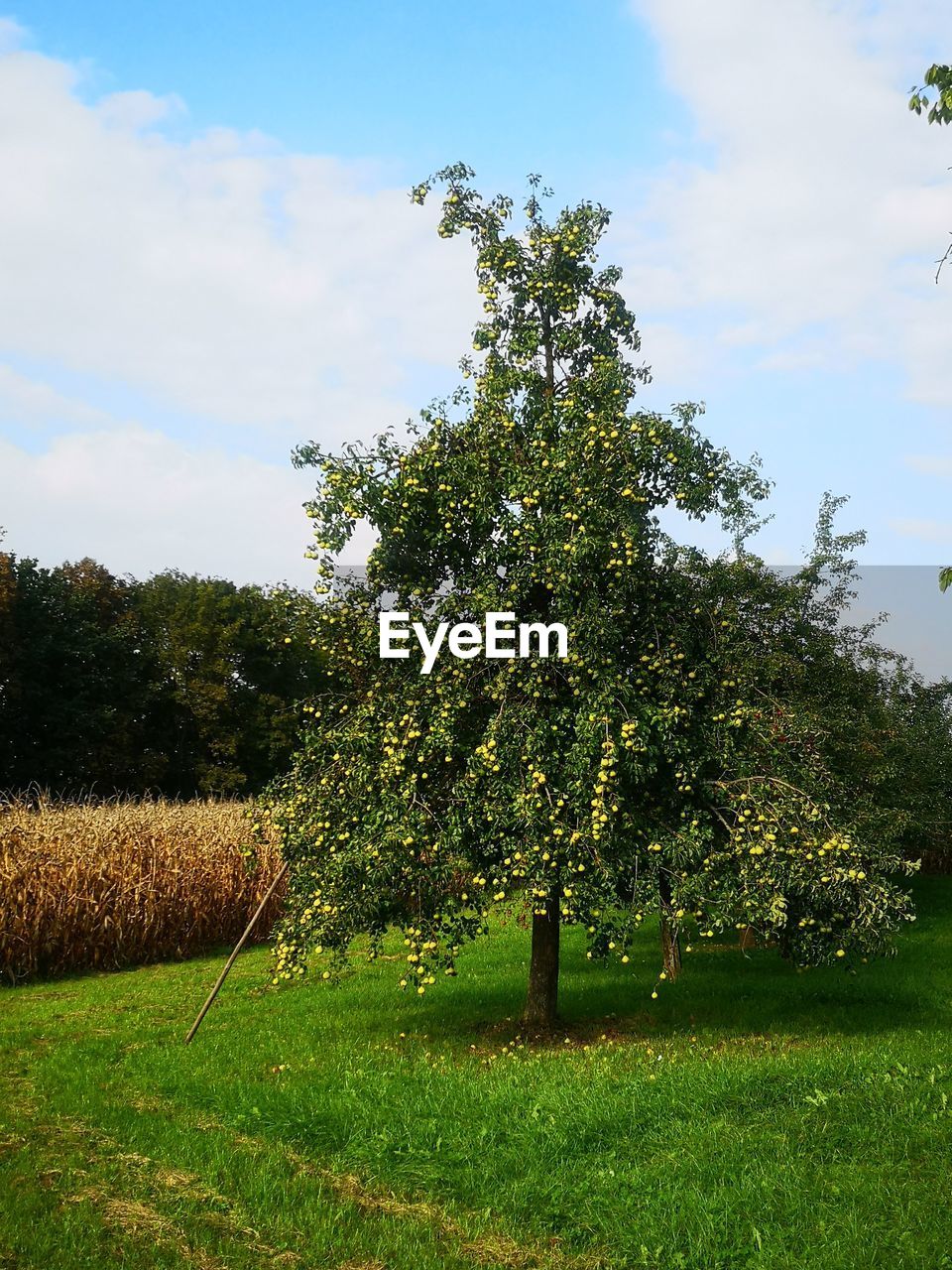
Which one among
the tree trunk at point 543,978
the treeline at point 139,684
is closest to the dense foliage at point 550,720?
the tree trunk at point 543,978

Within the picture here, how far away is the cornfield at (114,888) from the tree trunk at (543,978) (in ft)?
21.2

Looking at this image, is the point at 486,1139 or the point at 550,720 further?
the point at 550,720

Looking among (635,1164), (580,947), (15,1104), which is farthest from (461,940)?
(580,947)

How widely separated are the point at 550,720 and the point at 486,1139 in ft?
13.9

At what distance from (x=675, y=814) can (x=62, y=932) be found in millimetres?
12433

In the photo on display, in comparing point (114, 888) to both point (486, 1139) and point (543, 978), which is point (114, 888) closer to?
point (543, 978)

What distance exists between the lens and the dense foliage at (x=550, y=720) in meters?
10.5

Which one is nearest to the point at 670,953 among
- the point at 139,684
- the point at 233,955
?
the point at 233,955

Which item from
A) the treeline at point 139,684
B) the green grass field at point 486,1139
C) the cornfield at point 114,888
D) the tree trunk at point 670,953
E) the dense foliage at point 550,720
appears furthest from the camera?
the treeline at point 139,684

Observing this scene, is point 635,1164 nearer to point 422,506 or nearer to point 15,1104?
point 15,1104

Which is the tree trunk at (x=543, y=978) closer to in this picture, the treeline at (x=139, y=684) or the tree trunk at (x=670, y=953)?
the tree trunk at (x=670, y=953)

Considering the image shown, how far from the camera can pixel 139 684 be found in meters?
46.7

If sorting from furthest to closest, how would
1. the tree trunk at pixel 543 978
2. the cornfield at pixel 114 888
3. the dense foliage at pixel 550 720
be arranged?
1. the cornfield at pixel 114 888
2. the tree trunk at pixel 543 978
3. the dense foliage at pixel 550 720

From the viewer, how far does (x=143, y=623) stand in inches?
1950
